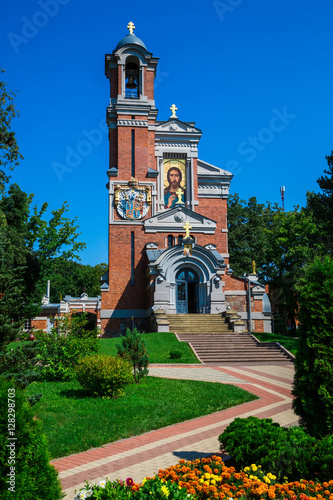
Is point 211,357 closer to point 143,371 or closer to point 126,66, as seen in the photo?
point 143,371

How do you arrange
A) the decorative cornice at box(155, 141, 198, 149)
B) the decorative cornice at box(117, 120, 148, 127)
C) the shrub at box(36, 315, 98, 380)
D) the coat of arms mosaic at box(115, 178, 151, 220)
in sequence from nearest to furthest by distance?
1. the shrub at box(36, 315, 98, 380)
2. the coat of arms mosaic at box(115, 178, 151, 220)
3. the decorative cornice at box(117, 120, 148, 127)
4. the decorative cornice at box(155, 141, 198, 149)

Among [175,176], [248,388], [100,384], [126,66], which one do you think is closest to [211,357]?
[248,388]

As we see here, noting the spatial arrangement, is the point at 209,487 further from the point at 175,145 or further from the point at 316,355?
the point at 175,145

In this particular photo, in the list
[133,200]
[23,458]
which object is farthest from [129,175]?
[23,458]

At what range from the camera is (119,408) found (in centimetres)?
1021

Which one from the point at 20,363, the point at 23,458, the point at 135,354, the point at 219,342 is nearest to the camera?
the point at 23,458

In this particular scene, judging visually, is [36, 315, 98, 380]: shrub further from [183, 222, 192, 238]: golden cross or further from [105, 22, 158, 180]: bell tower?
[105, 22, 158, 180]: bell tower

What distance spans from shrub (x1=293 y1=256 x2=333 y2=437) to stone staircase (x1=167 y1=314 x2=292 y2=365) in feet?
47.4

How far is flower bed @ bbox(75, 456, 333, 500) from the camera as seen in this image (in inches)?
169

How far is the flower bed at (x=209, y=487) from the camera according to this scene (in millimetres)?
4281

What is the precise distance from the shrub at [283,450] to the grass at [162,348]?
46.1 ft

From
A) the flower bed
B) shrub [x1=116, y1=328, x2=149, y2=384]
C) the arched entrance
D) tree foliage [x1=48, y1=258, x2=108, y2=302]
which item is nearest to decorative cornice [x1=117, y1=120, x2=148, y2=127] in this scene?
the arched entrance

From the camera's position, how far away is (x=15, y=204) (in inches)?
1114

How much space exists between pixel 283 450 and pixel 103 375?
611 cm
